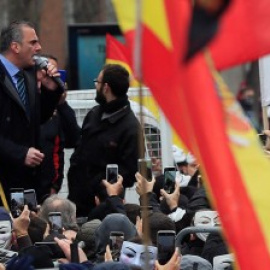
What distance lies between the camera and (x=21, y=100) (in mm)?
10203

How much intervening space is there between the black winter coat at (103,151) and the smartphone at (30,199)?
1111 millimetres

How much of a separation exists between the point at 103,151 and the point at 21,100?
3.62 ft

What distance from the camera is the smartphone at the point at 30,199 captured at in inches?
387

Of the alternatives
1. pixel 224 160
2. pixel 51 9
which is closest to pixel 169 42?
pixel 224 160

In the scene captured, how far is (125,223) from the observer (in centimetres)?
883

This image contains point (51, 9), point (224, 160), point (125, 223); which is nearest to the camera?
point (224, 160)

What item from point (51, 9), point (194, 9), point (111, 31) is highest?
point (51, 9)

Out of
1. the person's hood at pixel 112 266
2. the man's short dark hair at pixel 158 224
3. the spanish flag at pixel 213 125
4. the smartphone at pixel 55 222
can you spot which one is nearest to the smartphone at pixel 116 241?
the man's short dark hair at pixel 158 224

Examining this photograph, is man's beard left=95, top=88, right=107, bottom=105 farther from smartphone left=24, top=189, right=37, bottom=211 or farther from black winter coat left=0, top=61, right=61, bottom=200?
smartphone left=24, top=189, right=37, bottom=211

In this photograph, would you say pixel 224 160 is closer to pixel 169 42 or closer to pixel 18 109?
pixel 169 42

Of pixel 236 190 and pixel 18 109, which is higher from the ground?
pixel 18 109

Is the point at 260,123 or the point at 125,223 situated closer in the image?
the point at 125,223

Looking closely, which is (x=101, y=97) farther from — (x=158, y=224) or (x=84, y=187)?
(x=158, y=224)

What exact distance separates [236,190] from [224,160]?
12 centimetres
